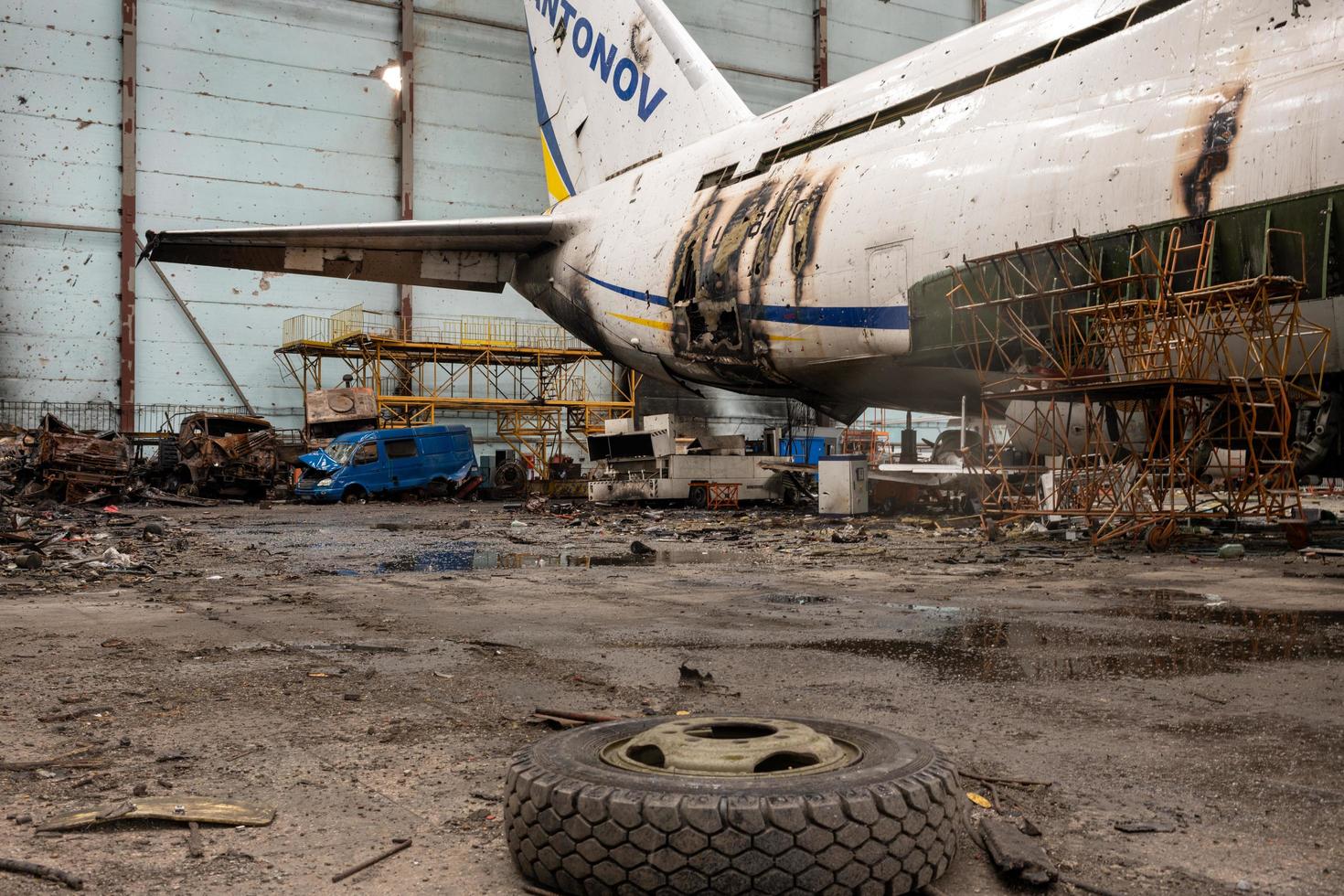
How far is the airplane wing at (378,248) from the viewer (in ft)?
38.8

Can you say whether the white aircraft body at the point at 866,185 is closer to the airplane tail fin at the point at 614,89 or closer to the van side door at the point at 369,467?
the airplane tail fin at the point at 614,89

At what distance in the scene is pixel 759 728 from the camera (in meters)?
2.23

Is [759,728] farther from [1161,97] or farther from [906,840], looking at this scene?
[1161,97]

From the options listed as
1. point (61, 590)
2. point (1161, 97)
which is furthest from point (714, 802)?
point (1161, 97)

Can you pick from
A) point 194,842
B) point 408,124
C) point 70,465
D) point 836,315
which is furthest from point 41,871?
point 408,124

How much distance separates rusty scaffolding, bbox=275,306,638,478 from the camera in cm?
2619

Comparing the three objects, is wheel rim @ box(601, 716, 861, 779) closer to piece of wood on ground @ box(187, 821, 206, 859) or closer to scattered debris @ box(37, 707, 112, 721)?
piece of wood on ground @ box(187, 821, 206, 859)

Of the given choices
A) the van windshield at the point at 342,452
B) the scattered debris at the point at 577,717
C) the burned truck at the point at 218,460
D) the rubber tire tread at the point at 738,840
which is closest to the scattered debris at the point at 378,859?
the rubber tire tread at the point at 738,840

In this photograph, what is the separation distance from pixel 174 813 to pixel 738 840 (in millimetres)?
1260

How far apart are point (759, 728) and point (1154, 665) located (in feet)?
7.41

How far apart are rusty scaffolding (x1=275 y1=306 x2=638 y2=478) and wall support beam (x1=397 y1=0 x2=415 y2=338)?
622mm

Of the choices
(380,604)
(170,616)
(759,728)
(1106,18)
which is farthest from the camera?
(1106,18)

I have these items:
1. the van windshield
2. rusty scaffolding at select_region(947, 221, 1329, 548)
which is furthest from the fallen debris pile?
the van windshield

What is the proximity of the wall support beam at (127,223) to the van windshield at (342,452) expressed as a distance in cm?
649
